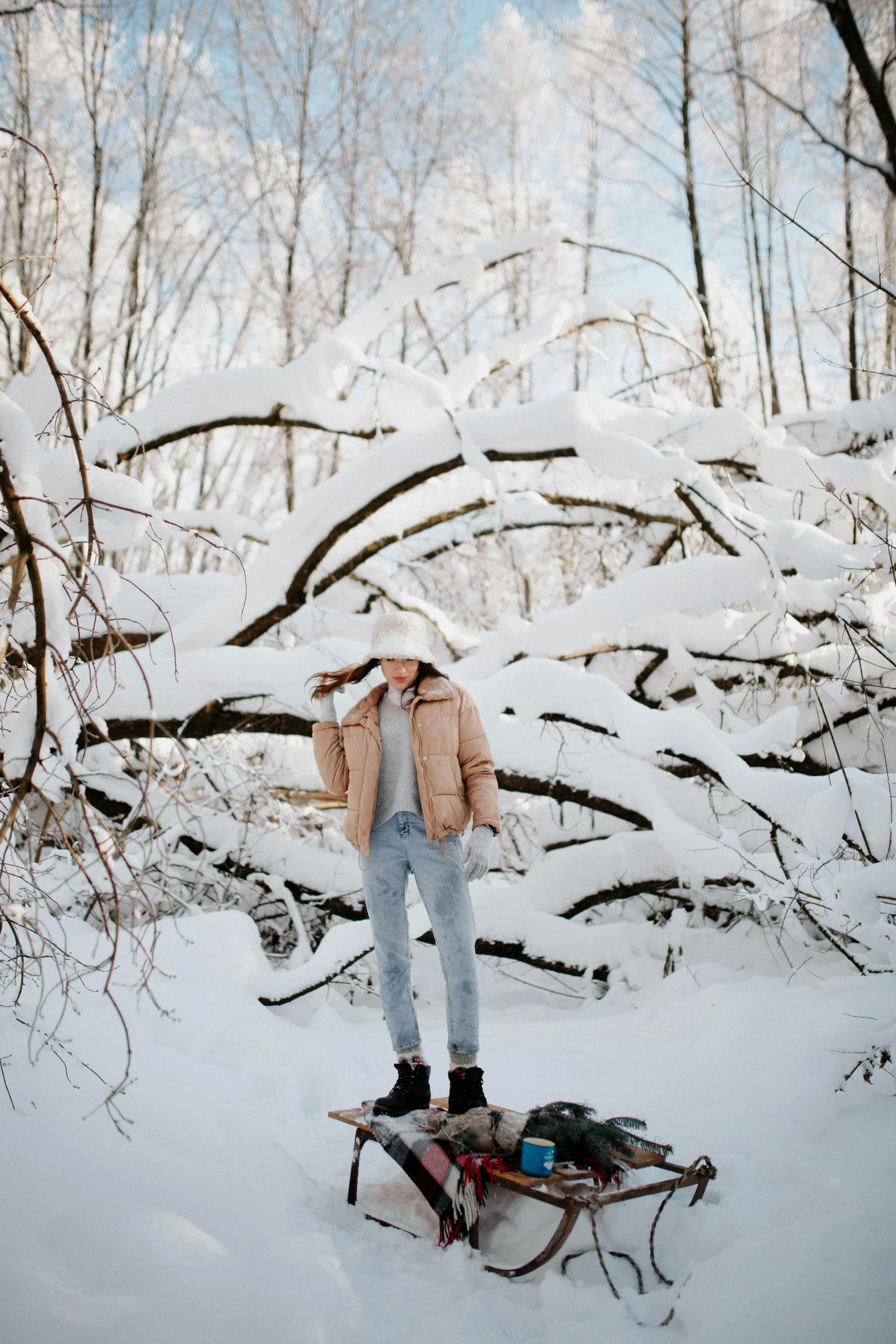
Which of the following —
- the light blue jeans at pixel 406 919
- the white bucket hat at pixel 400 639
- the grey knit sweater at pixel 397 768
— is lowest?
the light blue jeans at pixel 406 919

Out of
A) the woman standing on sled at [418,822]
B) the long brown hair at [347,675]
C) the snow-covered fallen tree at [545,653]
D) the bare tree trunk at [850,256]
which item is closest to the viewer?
the woman standing on sled at [418,822]

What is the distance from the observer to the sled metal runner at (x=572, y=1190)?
1.83 m

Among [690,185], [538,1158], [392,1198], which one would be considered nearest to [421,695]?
[538,1158]

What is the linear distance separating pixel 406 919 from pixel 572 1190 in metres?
0.87

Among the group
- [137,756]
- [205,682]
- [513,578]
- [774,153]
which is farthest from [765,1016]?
[774,153]

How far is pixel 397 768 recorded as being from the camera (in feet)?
8.48

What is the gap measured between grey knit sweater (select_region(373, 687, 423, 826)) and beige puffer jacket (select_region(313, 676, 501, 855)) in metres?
0.04

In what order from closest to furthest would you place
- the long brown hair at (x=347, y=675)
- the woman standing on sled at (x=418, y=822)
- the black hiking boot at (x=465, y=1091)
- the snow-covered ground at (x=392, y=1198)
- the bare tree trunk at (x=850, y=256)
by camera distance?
the snow-covered ground at (x=392, y=1198), the black hiking boot at (x=465, y=1091), the woman standing on sled at (x=418, y=822), the long brown hair at (x=347, y=675), the bare tree trunk at (x=850, y=256)

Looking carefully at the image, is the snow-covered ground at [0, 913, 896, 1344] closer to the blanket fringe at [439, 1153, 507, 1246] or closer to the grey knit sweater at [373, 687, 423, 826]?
the blanket fringe at [439, 1153, 507, 1246]

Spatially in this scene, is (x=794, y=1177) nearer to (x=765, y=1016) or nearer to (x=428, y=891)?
(x=765, y=1016)

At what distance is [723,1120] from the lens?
99.3 inches

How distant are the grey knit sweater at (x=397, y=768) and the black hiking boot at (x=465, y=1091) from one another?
751 millimetres

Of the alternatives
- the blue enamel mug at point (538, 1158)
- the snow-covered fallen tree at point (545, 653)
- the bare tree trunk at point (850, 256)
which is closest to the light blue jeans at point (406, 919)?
the blue enamel mug at point (538, 1158)

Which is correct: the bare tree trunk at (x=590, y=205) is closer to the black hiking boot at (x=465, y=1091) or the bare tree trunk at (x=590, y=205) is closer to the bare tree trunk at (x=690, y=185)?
the bare tree trunk at (x=690, y=185)
